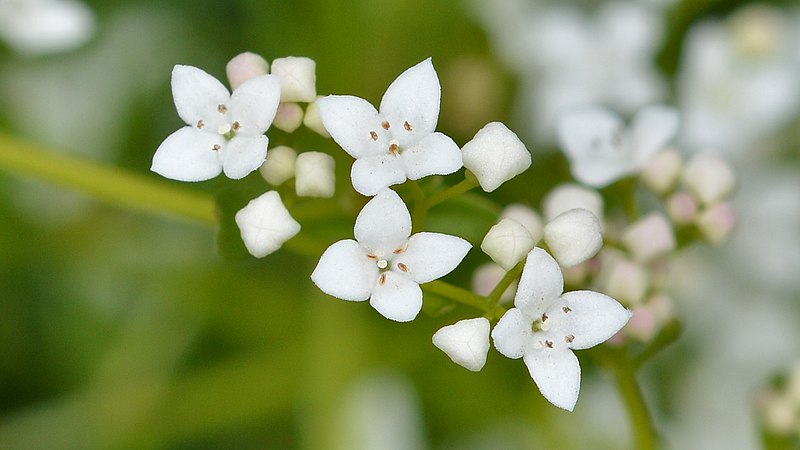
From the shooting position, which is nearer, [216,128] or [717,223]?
[216,128]

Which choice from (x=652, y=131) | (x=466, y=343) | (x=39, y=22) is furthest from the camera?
(x=39, y=22)

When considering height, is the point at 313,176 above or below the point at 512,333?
above

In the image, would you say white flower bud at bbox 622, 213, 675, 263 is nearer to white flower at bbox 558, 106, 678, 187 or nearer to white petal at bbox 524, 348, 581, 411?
white flower at bbox 558, 106, 678, 187

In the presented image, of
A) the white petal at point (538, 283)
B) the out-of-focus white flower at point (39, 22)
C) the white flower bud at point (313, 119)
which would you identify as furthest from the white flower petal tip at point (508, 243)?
the out-of-focus white flower at point (39, 22)

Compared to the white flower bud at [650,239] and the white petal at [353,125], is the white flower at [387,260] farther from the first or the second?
the white flower bud at [650,239]

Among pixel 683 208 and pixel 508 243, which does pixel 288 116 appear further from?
pixel 683 208

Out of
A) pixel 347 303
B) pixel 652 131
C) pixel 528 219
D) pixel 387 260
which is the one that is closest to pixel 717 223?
pixel 652 131
